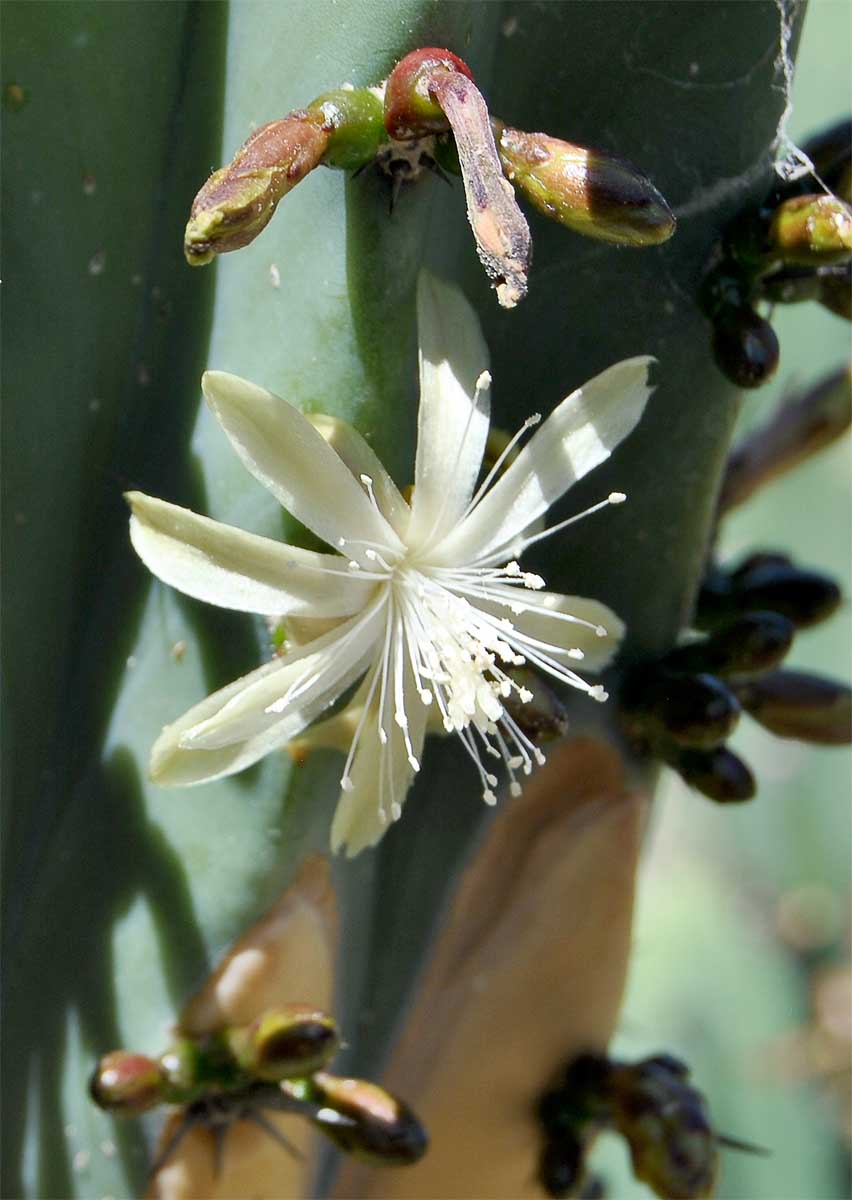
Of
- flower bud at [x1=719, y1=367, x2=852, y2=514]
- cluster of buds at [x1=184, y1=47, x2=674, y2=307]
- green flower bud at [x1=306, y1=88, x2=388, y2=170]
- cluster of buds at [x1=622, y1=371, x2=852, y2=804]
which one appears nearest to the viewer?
cluster of buds at [x1=184, y1=47, x2=674, y2=307]

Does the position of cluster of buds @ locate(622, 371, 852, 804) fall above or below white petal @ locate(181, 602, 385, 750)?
above

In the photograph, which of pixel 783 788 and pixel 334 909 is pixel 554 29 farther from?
pixel 783 788

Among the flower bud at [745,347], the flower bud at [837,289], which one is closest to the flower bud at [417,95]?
the flower bud at [745,347]

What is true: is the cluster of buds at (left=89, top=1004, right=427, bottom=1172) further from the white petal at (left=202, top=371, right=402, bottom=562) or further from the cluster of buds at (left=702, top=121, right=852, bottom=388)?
the cluster of buds at (left=702, top=121, right=852, bottom=388)

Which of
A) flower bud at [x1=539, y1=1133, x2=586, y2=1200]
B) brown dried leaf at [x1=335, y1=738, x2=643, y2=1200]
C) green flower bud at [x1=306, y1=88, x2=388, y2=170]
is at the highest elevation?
green flower bud at [x1=306, y1=88, x2=388, y2=170]

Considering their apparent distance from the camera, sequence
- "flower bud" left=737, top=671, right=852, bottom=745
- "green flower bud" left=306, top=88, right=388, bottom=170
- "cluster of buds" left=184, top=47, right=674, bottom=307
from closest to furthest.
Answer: "cluster of buds" left=184, top=47, right=674, bottom=307 → "green flower bud" left=306, top=88, right=388, bottom=170 → "flower bud" left=737, top=671, right=852, bottom=745

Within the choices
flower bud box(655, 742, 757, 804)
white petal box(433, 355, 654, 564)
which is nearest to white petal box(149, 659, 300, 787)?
white petal box(433, 355, 654, 564)

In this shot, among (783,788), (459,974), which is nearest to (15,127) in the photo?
(459,974)

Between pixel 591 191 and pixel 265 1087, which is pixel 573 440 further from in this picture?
pixel 265 1087
